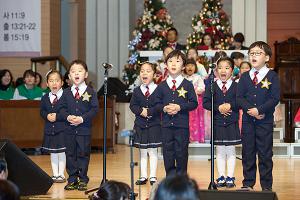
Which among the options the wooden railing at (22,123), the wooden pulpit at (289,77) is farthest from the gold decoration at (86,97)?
the wooden pulpit at (289,77)

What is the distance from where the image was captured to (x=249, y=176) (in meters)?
6.91

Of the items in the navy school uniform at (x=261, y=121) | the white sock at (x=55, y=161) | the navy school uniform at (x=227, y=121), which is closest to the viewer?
the navy school uniform at (x=261, y=121)

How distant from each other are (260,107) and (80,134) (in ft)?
6.02

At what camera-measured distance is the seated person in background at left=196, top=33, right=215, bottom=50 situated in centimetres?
1209

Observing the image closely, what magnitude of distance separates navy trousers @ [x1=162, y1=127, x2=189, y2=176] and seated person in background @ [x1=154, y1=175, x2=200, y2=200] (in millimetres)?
4056

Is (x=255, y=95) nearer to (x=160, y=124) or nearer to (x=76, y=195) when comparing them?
(x=160, y=124)

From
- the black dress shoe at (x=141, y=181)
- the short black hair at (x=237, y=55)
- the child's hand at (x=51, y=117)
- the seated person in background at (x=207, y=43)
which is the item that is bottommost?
the black dress shoe at (x=141, y=181)

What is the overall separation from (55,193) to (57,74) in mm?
1376

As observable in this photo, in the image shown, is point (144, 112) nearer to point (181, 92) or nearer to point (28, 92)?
point (181, 92)

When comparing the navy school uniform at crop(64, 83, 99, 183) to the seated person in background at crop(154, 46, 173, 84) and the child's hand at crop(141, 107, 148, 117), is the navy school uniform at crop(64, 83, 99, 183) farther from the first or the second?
the seated person in background at crop(154, 46, 173, 84)

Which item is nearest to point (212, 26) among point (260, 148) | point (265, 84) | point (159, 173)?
point (159, 173)

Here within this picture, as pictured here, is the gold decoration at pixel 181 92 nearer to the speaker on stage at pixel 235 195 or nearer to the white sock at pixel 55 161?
the white sock at pixel 55 161

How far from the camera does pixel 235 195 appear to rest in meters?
4.77

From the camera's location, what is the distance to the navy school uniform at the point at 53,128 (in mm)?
7879
